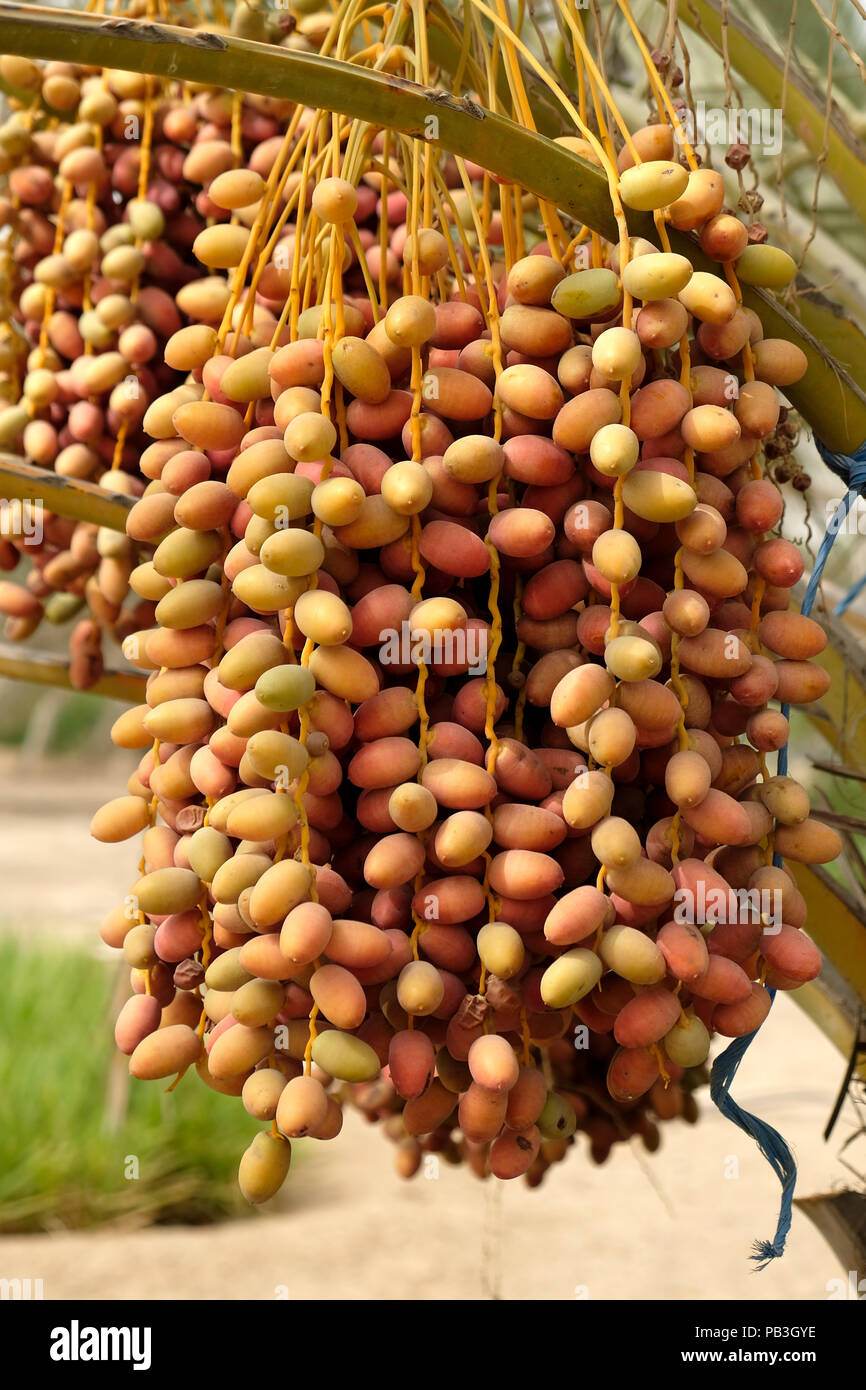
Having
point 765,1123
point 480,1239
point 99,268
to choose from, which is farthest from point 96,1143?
point 765,1123

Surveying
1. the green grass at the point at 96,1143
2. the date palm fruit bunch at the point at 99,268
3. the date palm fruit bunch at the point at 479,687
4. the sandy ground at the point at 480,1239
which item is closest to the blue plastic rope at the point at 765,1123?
the date palm fruit bunch at the point at 479,687

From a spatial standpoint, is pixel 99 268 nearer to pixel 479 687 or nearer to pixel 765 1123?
pixel 479 687

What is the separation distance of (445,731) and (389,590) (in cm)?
7

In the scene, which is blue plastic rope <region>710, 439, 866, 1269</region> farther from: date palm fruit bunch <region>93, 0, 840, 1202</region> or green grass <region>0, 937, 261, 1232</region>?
green grass <region>0, 937, 261, 1232</region>

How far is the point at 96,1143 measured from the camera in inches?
127

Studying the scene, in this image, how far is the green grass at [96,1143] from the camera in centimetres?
318

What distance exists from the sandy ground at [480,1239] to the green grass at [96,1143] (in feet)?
0.25

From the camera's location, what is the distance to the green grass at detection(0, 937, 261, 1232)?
10.4 ft

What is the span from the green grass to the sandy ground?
0.08 meters

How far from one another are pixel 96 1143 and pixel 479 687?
3.03 metres

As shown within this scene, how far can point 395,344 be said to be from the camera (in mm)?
589

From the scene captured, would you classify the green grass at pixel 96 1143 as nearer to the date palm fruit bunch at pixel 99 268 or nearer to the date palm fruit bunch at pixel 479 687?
the date palm fruit bunch at pixel 99 268
